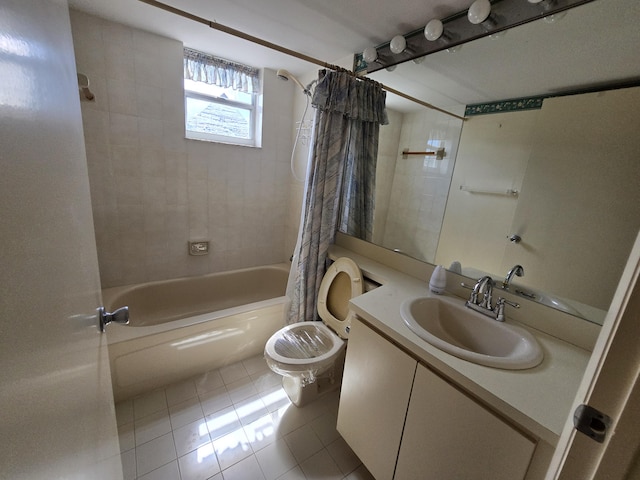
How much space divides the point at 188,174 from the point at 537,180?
2.28 meters

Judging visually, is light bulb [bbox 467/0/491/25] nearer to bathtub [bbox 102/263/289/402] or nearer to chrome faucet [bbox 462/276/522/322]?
chrome faucet [bbox 462/276/522/322]

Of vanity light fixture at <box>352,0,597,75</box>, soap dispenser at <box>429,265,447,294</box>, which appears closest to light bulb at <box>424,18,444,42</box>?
vanity light fixture at <box>352,0,597,75</box>

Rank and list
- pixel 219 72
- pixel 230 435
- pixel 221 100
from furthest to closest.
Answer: pixel 221 100, pixel 219 72, pixel 230 435

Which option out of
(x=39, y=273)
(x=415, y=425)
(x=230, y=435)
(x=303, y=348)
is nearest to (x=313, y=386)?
(x=303, y=348)

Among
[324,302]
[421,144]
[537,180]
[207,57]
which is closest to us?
[537,180]

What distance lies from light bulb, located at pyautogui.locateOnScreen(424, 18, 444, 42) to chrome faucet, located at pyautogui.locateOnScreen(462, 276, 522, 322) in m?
1.22

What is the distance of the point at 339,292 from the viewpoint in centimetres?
170

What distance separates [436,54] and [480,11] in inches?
13.1

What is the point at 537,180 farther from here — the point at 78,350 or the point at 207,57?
the point at 207,57

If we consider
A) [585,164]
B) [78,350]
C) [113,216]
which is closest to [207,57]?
[113,216]

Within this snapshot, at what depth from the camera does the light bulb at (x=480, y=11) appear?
43.3 inches

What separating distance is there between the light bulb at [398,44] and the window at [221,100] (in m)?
1.29

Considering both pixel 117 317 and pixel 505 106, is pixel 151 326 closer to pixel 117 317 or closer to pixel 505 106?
pixel 117 317

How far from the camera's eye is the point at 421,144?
5.19 feet
